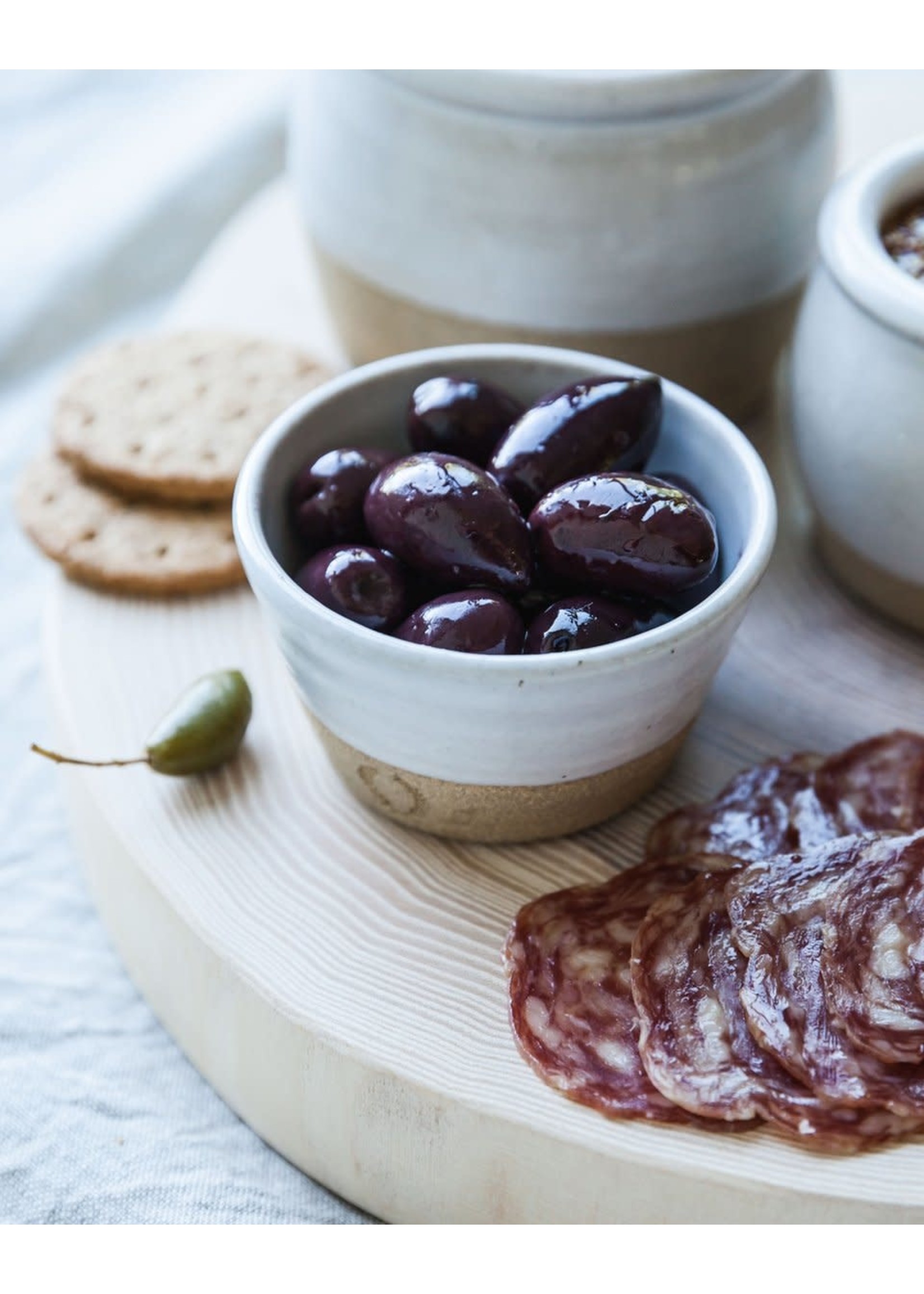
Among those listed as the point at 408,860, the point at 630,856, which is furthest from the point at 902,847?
the point at 408,860

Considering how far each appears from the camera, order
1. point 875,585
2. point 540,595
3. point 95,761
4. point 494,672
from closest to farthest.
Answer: point 494,672 < point 540,595 < point 95,761 < point 875,585

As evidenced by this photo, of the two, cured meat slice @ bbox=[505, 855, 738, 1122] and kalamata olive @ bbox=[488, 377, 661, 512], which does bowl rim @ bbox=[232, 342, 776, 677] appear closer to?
kalamata olive @ bbox=[488, 377, 661, 512]

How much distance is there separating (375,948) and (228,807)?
16cm

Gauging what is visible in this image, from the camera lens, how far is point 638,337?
1171 mm

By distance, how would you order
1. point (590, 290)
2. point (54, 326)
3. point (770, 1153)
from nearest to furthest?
point (770, 1153) < point (590, 290) < point (54, 326)

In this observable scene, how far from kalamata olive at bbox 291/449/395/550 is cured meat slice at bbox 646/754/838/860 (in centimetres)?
29

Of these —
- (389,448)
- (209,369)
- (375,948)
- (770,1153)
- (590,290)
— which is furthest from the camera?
(209,369)

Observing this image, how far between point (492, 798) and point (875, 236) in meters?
0.50

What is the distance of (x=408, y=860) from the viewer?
94 cm

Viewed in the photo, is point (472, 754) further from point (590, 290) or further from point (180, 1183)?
point (590, 290)

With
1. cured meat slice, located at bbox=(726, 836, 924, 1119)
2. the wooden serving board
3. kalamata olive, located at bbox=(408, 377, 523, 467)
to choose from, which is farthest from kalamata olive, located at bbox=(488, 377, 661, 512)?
cured meat slice, located at bbox=(726, 836, 924, 1119)

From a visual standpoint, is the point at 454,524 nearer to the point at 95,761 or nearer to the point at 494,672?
the point at 494,672

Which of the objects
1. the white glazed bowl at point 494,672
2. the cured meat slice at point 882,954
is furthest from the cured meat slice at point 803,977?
the white glazed bowl at point 494,672

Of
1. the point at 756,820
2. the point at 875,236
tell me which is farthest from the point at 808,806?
the point at 875,236
